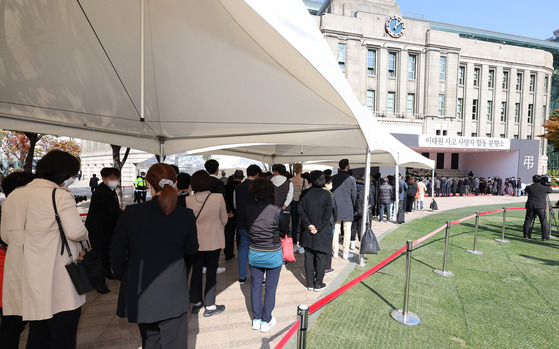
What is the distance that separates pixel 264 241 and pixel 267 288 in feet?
1.88

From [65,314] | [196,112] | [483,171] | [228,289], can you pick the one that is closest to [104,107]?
[196,112]

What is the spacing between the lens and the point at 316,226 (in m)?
4.11

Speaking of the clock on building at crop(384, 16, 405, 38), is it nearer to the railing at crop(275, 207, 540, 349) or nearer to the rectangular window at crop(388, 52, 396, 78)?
the rectangular window at crop(388, 52, 396, 78)

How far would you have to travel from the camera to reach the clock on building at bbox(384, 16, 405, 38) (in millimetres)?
28688

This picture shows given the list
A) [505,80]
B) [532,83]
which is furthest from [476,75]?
[532,83]

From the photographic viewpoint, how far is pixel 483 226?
375 inches

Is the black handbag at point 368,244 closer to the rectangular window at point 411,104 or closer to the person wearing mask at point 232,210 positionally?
the person wearing mask at point 232,210

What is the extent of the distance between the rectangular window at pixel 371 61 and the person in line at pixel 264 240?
30.8 metres

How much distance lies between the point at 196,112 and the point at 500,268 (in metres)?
6.61

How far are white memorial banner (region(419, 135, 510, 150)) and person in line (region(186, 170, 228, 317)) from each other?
2416 cm

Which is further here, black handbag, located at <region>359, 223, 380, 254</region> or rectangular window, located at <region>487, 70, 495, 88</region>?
rectangular window, located at <region>487, 70, 495, 88</region>

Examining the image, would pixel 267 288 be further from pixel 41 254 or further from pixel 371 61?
pixel 371 61

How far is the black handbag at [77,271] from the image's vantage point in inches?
77.5

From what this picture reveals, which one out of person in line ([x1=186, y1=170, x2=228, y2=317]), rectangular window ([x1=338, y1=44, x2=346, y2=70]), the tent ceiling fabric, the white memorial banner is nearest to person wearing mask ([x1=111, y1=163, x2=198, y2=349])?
person in line ([x1=186, y1=170, x2=228, y2=317])
